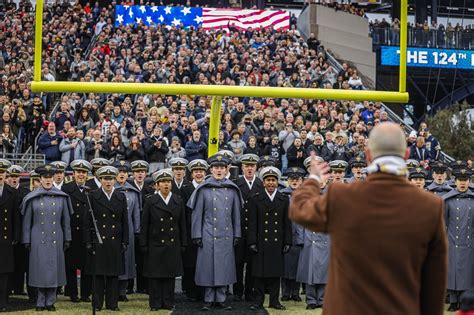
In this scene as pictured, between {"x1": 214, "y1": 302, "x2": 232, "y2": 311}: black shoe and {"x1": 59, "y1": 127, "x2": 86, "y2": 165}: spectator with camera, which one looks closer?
{"x1": 214, "y1": 302, "x2": 232, "y2": 311}: black shoe

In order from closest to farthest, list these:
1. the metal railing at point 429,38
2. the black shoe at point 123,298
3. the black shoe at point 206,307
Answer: the black shoe at point 206,307 → the black shoe at point 123,298 → the metal railing at point 429,38

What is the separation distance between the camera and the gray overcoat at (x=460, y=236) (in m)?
12.1

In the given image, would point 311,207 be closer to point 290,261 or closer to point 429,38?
point 290,261

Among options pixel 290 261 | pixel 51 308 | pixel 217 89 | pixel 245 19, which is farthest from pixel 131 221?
pixel 245 19

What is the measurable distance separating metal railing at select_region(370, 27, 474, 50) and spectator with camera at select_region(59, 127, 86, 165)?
59.2ft

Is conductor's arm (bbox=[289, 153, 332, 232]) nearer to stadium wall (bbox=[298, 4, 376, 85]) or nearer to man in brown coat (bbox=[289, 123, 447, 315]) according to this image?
man in brown coat (bbox=[289, 123, 447, 315])

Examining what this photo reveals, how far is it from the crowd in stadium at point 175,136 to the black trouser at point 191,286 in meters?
0.02

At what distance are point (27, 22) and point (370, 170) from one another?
22.1m

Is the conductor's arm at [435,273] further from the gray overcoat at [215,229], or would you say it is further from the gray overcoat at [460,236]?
the gray overcoat at [460,236]

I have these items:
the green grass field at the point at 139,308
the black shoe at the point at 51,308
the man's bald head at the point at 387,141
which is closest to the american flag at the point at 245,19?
the green grass field at the point at 139,308

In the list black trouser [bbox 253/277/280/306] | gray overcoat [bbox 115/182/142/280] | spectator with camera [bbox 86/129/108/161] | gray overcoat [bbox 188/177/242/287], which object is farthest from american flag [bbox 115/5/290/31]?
black trouser [bbox 253/277/280/306]

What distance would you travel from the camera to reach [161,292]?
1174 centimetres

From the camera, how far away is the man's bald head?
191 inches

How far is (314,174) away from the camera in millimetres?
5184
